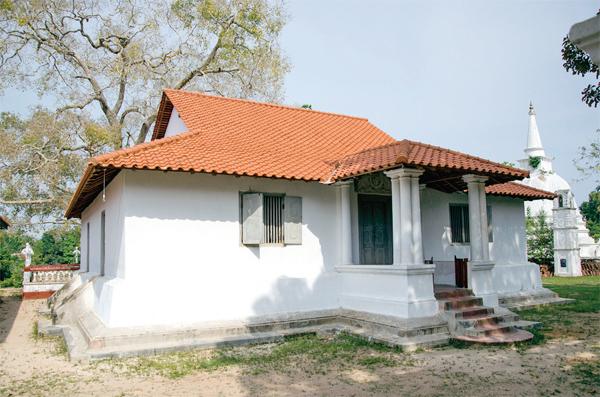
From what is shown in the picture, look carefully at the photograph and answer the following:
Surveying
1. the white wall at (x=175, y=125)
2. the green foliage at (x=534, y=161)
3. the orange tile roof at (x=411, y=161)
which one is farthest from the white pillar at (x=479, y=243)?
the green foliage at (x=534, y=161)

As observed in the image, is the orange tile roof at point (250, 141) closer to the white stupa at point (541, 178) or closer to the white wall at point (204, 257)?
the white wall at point (204, 257)

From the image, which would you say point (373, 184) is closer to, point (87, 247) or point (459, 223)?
point (459, 223)

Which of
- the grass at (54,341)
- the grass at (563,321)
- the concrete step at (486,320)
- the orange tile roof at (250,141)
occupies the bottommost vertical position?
the grass at (54,341)

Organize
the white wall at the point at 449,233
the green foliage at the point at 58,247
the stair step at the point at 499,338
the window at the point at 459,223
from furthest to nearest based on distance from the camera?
1. the green foliage at the point at 58,247
2. the window at the point at 459,223
3. the white wall at the point at 449,233
4. the stair step at the point at 499,338

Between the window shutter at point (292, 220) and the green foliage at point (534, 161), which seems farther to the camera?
the green foliage at point (534, 161)

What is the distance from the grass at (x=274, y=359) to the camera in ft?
24.4

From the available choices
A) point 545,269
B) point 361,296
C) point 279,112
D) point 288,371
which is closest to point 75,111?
point 279,112

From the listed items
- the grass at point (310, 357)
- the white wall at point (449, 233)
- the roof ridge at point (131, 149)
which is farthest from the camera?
the white wall at point (449, 233)

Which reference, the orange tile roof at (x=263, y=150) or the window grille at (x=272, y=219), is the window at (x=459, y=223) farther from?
the window grille at (x=272, y=219)

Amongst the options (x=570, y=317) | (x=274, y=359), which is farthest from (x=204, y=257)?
(x=570, y=317)

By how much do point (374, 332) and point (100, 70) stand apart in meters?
18.6

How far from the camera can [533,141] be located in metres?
43.4

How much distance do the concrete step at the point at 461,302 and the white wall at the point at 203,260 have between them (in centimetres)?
240

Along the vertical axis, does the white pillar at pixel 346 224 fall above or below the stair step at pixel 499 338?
above
